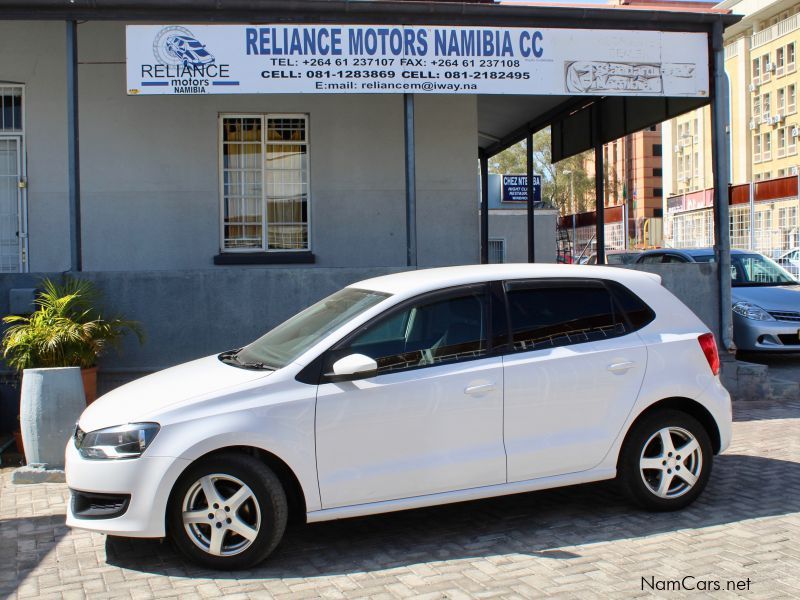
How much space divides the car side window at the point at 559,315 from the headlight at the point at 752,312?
6.15 m

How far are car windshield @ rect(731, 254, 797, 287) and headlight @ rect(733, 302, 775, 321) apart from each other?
1.11 meters

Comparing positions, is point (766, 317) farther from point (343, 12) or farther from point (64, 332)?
point (64, 332)

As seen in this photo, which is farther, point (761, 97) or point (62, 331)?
point (761, 97)

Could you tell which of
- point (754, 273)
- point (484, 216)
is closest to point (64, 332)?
point (754, 273)

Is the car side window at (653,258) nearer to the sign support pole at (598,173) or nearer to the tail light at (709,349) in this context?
the sign support pole at (598,173)

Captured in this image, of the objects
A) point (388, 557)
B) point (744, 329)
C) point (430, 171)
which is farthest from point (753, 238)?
point (388, 557)

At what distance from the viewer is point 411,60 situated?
29.5 feet

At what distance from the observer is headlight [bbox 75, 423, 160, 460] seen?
15.1 ft

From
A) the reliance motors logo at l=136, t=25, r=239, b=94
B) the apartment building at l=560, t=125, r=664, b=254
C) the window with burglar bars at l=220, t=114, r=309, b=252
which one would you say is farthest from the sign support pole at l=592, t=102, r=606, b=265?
the apartment building at l=560, t=125, r=664, b=254

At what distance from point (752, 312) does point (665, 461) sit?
6.21 metres

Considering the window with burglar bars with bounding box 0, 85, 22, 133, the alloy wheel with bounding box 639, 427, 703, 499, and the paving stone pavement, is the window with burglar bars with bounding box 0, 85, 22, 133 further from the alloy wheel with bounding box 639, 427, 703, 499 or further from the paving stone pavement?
the alloy wheel with bounding box 639, 427, 703, 499

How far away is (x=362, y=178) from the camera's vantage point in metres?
11.4

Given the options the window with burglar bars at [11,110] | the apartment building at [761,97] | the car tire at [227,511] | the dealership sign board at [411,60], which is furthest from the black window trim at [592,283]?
the apartment building at [761,97]

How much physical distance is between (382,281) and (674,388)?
209 centimetres
